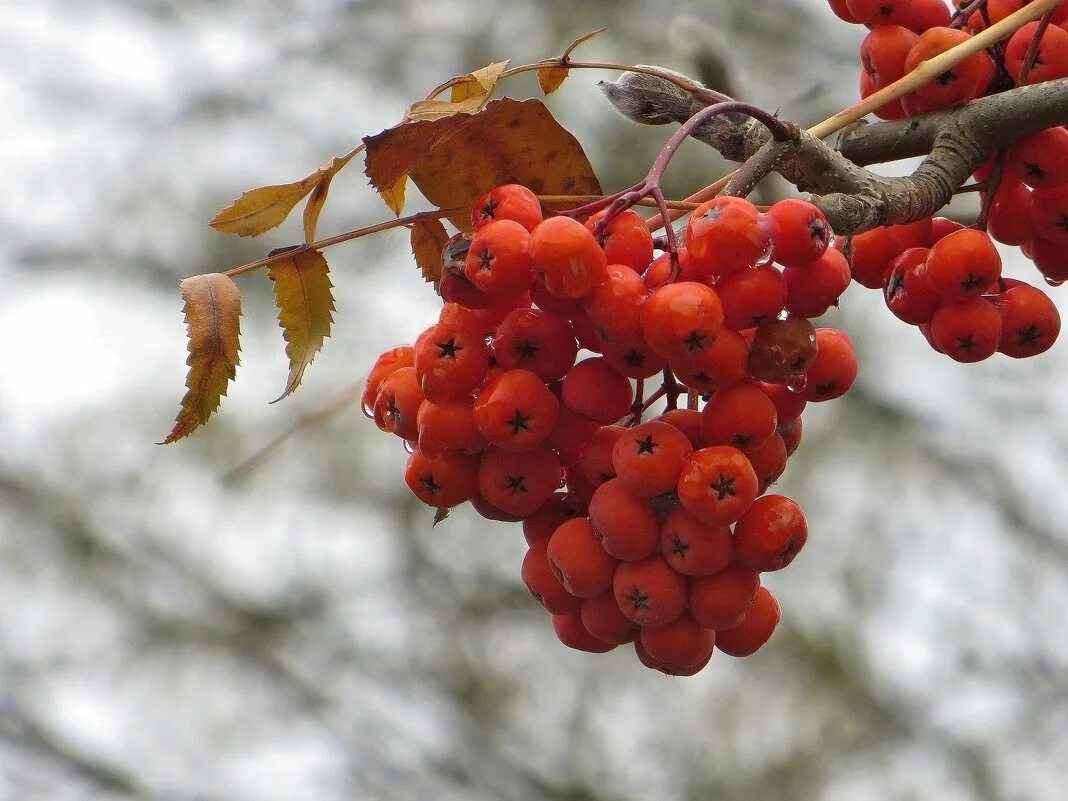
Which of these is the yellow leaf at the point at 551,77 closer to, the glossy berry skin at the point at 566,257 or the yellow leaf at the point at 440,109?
the yellow leaf at the point at 440,109

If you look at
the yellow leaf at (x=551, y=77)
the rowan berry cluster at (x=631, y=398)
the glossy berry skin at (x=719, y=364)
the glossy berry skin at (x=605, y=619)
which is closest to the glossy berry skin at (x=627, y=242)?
the rowan berry cluster at (x=631, y=398)

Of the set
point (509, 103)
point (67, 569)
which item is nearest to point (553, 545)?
point (509, 103)

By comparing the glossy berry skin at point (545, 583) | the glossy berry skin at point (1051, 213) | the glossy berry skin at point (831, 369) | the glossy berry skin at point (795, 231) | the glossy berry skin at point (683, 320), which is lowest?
the glossy berry skin at point (545, 583)

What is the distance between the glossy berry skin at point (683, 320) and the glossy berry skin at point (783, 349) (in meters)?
0.06

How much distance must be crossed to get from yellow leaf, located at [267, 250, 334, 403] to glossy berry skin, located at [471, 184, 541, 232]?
32 centimetres

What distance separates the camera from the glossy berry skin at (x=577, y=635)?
1.24m

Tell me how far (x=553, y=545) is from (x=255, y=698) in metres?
7.96

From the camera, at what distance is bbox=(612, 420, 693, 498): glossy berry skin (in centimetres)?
108

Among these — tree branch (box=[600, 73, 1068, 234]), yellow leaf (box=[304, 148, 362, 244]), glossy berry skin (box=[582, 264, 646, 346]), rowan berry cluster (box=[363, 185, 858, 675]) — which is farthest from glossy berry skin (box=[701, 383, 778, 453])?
yellow leaf (box=[304, 148, 362, 244])

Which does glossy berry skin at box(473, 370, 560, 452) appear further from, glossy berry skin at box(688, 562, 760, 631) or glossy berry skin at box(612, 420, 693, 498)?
glossy berry skin at box(688, 562, 760, 631)

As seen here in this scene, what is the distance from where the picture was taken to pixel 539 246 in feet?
3.36

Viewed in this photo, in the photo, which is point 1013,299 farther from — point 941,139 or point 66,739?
point 66,739

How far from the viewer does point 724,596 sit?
1.13m

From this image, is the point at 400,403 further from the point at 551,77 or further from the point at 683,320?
the point at 551,77
